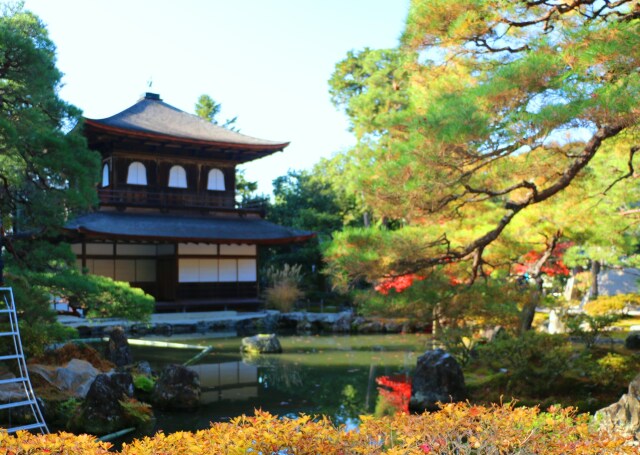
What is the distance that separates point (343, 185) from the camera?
24734 millimetres

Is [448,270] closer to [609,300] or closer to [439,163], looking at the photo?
[439,163]

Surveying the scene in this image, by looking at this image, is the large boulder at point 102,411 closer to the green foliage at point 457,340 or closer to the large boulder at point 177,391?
the large boulder at point 177,391

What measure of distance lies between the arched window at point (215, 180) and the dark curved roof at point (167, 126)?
1191mm

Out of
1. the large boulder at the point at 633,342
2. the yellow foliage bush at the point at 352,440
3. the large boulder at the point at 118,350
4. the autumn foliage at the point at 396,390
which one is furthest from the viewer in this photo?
the large boulder at the point at 118,350

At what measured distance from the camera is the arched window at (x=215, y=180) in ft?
68.6

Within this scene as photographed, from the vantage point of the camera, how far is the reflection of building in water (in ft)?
27.9

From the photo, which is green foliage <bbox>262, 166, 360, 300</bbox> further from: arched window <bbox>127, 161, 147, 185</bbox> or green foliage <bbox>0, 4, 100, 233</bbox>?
green foliage <bbox>0, 4, 100, 233</bbox>

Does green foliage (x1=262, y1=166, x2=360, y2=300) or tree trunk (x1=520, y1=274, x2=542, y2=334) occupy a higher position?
green foliage (x1=262, y1=166, x2=360, y2=300)

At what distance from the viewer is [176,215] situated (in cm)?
1988

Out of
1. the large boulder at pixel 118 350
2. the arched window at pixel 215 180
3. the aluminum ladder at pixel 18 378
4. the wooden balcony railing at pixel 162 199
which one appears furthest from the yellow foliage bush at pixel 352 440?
Result: the arched window at pixel 215 180

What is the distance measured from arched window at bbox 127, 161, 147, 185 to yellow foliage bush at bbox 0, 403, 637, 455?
55.8 ft

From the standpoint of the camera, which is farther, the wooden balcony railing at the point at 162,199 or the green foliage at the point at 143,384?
the wooden balcony railing at the point at 162,199

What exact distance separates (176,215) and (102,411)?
13818 mm

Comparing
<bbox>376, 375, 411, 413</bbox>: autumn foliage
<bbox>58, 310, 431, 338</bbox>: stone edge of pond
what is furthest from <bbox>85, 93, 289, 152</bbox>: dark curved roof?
<bbox>376, 375, 411, 413</bbox>: autumn foliage
